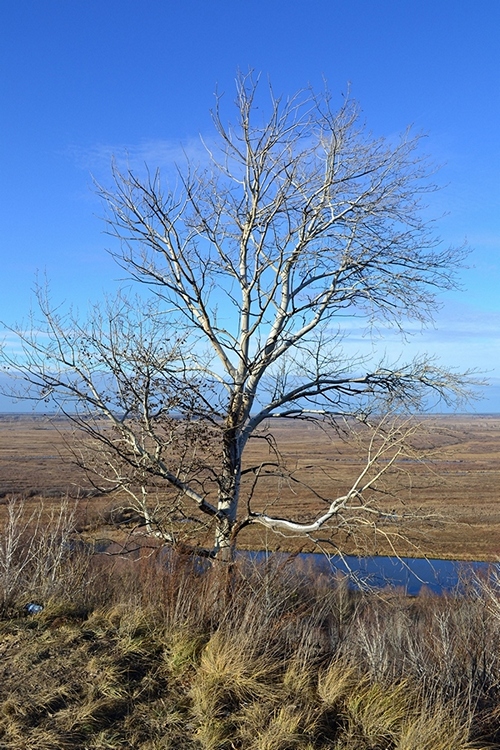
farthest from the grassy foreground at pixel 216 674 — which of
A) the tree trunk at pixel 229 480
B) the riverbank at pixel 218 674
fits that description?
the tree trunk at pixel 229 480

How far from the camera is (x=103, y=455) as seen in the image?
23.1 feet

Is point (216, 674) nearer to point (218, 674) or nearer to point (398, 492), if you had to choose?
point (218, 674)

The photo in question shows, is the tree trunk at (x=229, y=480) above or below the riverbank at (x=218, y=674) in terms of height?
above

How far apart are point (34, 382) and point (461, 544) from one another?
29548 millimetres

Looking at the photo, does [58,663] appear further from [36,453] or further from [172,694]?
[36,453]

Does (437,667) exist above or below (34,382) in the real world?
below

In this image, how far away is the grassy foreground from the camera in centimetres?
382

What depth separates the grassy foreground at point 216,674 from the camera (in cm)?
382

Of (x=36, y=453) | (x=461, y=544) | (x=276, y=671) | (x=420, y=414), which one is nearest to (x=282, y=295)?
(x=420, y=414)

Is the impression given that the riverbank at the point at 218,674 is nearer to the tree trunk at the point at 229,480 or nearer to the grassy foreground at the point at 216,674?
the grassy foreground at the point at 216,674

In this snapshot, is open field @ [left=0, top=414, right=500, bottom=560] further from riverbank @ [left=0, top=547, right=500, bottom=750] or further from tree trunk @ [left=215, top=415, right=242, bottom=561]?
riverbank @ [left=0, top=547, right=500, bottom=750]

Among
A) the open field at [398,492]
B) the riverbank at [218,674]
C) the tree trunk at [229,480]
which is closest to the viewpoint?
the riverbank at [218,674]

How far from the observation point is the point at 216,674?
4395mm


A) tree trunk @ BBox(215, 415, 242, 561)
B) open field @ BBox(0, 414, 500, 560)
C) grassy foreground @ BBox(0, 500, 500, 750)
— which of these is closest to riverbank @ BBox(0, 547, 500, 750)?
grassy foreground @ BBox(0, 500, 500, 750)
